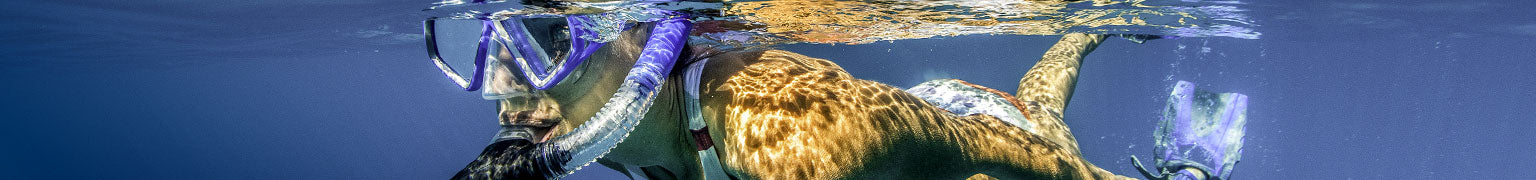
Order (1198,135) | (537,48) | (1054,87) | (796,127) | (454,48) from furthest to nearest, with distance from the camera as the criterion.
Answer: (1054,87) < (1198,135) < (454,48) < (537,48) < (796,127)

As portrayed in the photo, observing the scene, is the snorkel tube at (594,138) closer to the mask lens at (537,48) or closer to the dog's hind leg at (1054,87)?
the mask lens at (537,48)

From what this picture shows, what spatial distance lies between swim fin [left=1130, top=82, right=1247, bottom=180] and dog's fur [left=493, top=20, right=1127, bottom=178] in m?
1.58

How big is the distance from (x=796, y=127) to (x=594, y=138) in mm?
487

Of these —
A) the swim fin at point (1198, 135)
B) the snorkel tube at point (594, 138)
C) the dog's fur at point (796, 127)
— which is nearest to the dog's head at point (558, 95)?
the dog's fur at point (796, 127)

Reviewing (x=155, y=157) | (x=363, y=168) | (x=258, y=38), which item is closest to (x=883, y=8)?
(x=258, y=38)

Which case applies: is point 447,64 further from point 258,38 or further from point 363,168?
point 363,168

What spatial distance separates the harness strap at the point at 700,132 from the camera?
6.05 feet

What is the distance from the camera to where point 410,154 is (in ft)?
262

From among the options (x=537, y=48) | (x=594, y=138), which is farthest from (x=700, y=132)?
(x=537, y=48)

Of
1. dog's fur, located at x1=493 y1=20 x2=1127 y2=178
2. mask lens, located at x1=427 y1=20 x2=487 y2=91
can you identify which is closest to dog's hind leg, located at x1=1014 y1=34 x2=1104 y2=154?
dog's fur, located at x1=493 y1=20 x2=1127 y2=178

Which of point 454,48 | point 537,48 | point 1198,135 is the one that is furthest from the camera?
point 1198,135

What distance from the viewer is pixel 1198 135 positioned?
12.9 ft

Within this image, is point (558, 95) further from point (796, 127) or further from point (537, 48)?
point (796, 127)

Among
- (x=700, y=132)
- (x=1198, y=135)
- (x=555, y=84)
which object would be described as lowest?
(x=1198, y=135)
